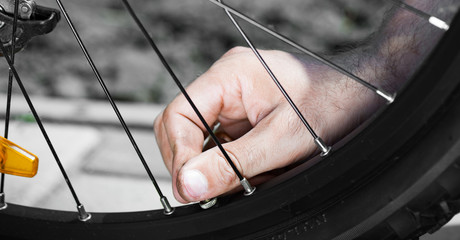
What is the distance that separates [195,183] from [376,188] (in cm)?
15

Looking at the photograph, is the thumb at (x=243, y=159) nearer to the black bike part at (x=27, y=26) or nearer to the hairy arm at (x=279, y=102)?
the hairy arm at (x=279, y=102)

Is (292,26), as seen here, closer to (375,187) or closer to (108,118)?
(108,118)

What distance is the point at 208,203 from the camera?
45 centimetres

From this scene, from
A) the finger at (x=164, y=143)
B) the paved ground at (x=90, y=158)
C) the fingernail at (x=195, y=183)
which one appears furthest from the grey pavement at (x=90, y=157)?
the fingernail at (x=195, y=183)

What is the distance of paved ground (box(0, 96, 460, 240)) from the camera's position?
78cm

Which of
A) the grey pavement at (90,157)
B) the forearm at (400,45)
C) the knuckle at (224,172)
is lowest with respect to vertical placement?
the grey pavement at (90,157)

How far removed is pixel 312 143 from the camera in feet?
1.56

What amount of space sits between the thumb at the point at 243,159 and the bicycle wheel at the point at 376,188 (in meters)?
0.02

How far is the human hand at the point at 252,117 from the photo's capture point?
0.46 metres

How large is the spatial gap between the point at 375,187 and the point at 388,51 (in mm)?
140

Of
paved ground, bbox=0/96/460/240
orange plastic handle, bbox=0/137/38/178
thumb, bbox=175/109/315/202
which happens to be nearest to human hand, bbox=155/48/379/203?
thumb, bbox=175/109/315/202

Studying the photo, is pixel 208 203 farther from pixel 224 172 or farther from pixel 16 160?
pixel 16 160

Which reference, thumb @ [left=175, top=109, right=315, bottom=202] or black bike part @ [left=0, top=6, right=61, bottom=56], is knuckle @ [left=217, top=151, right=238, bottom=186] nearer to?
thumb @ [left=175, top=109, right=315, bottom=202]

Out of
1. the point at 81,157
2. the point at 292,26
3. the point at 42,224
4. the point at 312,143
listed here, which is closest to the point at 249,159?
the point at 312,143
